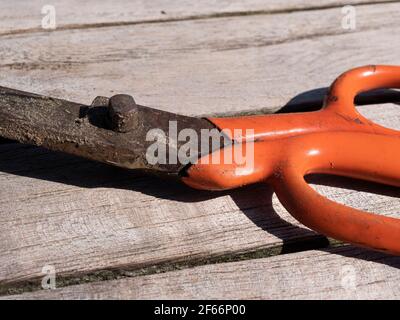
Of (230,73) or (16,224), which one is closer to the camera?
(16,224)

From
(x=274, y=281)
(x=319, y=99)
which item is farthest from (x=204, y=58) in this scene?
(x=274, y=281)

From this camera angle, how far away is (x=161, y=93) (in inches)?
52.7

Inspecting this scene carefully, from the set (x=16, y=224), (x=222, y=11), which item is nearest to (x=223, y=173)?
(x=16, y=224)

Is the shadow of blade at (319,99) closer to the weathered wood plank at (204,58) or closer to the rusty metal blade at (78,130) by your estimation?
the weathered wood plank at (204,58)

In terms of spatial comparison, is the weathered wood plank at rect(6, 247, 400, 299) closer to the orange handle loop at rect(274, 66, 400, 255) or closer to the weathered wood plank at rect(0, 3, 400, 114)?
the orange handle loop at rect(274, 66, 400, 255)

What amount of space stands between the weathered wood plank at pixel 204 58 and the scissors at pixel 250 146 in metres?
0.25

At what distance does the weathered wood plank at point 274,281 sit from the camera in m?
0.94

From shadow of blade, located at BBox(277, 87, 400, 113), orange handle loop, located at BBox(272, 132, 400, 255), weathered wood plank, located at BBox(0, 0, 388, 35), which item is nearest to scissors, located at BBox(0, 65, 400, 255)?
orange handle loop, located at BBox(272, 132, 400, 255)

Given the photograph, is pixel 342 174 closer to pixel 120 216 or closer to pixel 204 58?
pixel 120 216

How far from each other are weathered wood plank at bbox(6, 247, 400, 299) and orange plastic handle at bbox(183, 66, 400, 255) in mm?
61

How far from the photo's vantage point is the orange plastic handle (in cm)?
94

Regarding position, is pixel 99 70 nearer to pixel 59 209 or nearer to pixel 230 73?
pixel 230 73
